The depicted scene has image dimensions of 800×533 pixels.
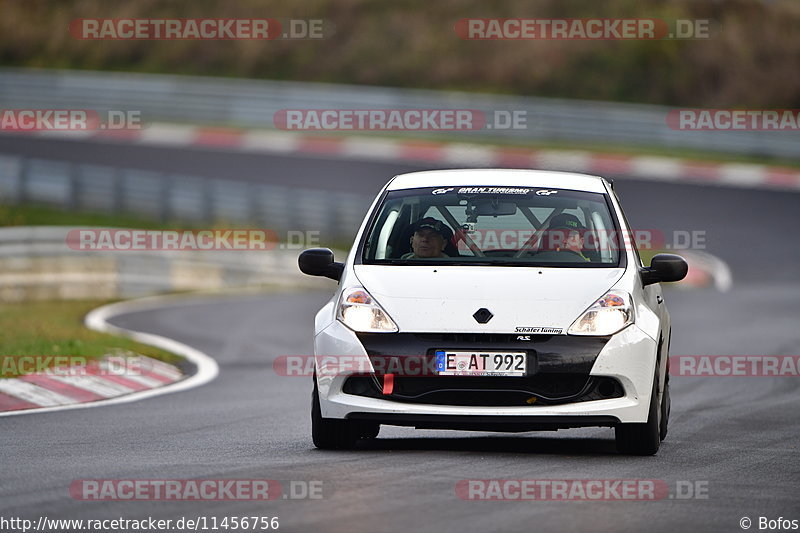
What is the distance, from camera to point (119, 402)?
11867mm

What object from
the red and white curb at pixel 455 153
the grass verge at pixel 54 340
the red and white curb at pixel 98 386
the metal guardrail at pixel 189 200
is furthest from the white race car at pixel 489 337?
the red and white curb at pixel 455 153

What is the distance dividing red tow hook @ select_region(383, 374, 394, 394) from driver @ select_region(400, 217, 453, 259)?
0.98m

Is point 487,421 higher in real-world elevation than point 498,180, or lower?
lower

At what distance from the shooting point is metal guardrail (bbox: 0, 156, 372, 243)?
28.9 m

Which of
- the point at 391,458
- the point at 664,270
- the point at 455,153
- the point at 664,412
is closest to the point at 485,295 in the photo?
the point at 391,458

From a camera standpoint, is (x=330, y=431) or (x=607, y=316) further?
(x=330, y=431)

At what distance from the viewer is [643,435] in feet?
28.8

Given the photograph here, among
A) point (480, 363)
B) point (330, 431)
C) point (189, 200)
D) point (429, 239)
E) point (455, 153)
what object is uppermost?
point (455, 153)

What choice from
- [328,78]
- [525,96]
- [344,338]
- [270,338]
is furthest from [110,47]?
[344,338]

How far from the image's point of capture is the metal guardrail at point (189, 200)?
28.9 metres

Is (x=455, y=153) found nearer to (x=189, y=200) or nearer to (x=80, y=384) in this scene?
(x=189, y=200)

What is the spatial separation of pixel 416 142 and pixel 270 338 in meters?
22.2

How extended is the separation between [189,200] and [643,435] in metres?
21.4

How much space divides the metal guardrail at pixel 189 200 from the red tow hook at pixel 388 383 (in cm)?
2095
